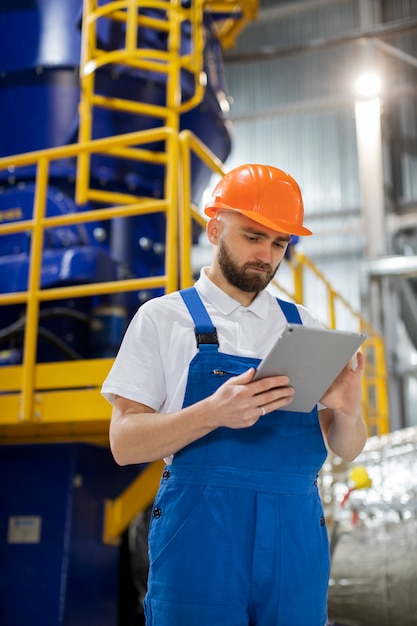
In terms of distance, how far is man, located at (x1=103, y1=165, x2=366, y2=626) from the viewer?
74.1 inches

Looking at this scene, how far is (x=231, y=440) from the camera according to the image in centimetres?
198

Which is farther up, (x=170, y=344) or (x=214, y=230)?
(x=214, y=230)

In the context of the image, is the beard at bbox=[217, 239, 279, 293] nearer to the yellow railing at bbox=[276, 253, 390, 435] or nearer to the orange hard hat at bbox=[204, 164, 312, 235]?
the orange hard hat at bbox=[204, 164, 312, 235]

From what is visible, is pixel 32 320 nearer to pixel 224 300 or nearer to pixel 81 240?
pixel 81 240

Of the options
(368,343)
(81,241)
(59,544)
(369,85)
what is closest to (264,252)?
(59,544)

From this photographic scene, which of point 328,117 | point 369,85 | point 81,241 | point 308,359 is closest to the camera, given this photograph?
point 308,359

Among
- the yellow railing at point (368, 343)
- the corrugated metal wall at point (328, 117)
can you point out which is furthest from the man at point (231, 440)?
the corrugated metal wall at point (328, 117)

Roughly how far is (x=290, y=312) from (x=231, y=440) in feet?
1.65

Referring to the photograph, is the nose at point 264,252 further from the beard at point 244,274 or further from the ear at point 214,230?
the ear at point 214,230

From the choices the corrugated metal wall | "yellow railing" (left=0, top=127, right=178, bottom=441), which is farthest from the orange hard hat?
the corrugated metal wall

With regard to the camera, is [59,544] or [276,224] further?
[59,544]

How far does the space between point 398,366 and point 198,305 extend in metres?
12.8

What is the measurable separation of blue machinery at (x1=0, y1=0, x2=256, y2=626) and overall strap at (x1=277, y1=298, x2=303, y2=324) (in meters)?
1.50

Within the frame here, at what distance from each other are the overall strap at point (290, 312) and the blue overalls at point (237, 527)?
0.99 feet
